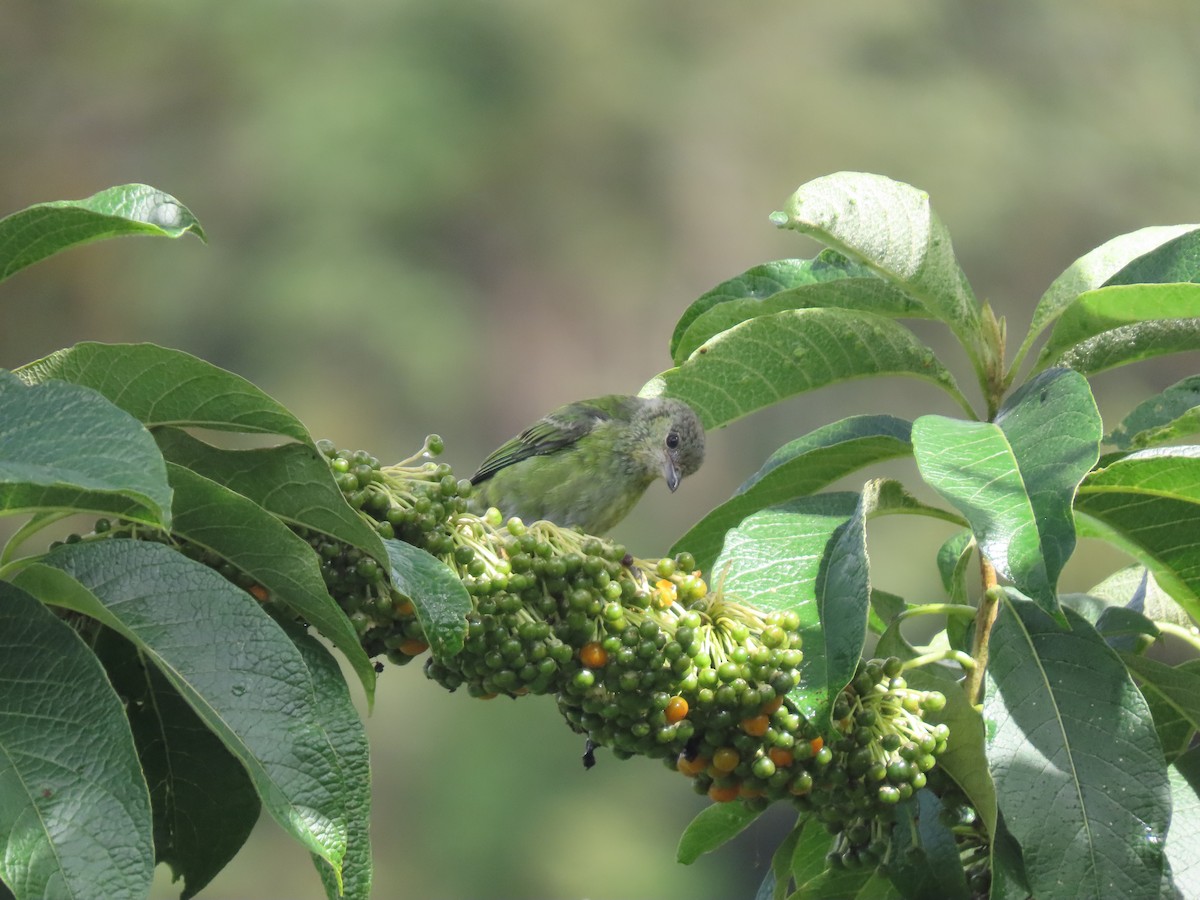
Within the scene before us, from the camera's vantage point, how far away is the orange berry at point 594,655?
4.47ft

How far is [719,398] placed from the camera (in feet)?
6.21

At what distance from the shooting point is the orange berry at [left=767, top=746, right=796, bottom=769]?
1370 millimetres

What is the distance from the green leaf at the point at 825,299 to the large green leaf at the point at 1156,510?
361mm

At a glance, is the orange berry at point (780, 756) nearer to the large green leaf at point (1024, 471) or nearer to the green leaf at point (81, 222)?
the large green leaf at point (1024, 471)

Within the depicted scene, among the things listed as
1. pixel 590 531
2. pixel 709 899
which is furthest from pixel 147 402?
pixel 709 899

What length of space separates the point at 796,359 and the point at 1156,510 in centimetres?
52

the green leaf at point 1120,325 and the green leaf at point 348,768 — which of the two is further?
the green leaf at point 1120,325

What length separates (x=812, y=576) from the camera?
153 cm

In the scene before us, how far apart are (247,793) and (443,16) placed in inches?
530

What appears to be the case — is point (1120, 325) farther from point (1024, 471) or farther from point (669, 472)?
point (669, 472)

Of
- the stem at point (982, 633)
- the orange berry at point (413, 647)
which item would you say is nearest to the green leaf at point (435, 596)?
the orange berry at point (413, 647)

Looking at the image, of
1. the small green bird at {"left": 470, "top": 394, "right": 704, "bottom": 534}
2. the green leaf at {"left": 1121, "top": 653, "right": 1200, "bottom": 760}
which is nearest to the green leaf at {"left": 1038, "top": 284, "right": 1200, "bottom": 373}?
the green leaf at {"left": 1121, "top": 653, "right": 1200, "bottom": 760}

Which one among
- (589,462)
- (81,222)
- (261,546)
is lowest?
(589,462)

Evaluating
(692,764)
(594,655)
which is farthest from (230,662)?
(692,764)
